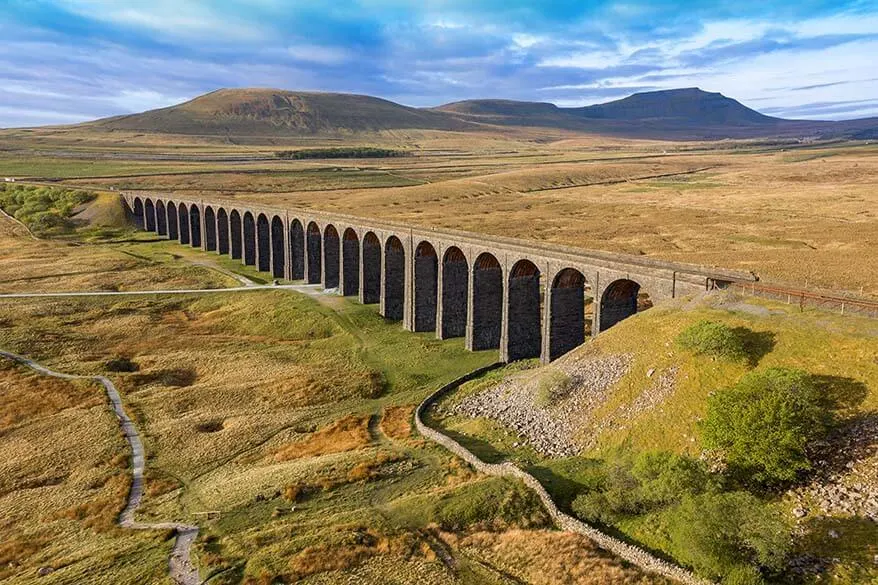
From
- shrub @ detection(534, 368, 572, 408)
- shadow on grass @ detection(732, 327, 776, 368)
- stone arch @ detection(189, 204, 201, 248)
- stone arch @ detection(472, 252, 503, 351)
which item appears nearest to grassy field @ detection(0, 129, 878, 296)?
shadow on grass @ detection(732, 327, 776, 368)

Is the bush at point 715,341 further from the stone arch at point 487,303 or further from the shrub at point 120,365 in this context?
the shrub at point 120,365

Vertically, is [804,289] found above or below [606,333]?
above

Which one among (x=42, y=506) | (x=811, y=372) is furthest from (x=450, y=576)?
(x=42, y=506)

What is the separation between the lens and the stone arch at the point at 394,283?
226 ft

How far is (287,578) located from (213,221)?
3805 inches

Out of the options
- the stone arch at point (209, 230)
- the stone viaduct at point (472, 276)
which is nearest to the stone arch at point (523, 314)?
the stone viaduct at point (472, 276)

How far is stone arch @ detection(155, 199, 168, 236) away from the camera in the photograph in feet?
419

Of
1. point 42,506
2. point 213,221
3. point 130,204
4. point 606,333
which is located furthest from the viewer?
point 130,204

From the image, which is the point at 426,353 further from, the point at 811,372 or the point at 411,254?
the point at 811,372

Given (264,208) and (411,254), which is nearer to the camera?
(411,254)

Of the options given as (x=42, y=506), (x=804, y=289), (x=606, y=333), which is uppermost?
(x=804, y=289)

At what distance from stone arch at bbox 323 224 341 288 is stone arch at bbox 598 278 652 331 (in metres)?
43.2

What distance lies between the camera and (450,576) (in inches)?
985

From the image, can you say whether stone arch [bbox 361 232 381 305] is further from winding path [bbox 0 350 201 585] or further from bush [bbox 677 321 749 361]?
bush [bbox 677 321 749 361]
